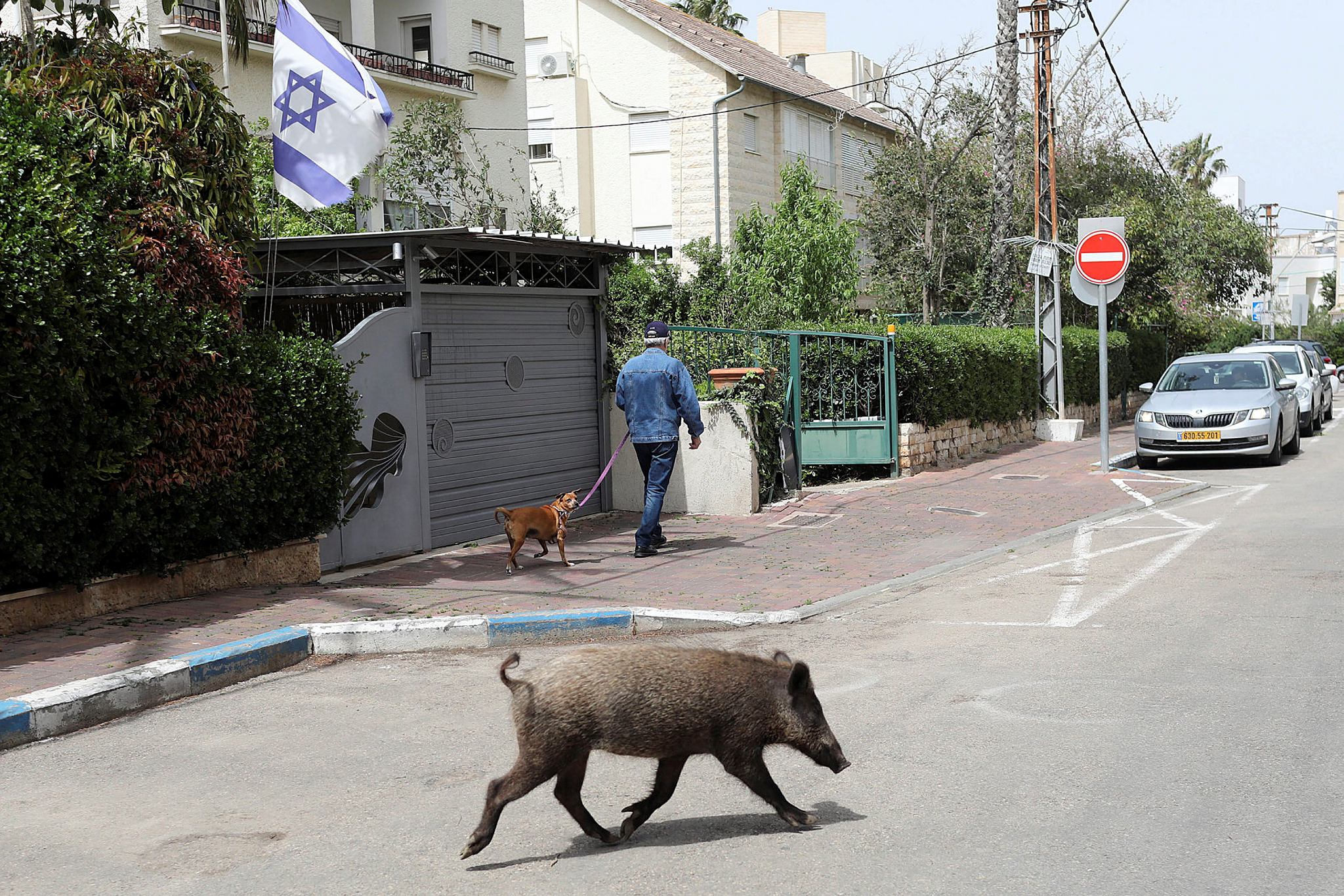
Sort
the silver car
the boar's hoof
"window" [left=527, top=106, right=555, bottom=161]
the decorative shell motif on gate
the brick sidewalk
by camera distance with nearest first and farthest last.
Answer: the boar's hoof
the brick sidewalk
the decorative shell motif on gate
the silver car
"window" [left=527, top=106, right=555, bottom=161]

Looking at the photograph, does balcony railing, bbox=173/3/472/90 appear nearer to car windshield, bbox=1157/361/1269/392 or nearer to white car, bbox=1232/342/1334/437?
car windshield, bbox=1157/361/1269/392

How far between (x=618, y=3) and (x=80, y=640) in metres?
31.5

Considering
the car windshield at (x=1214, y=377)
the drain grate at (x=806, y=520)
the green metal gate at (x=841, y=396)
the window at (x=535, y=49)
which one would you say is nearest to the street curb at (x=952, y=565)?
the drain grate at (x=806, y=520)

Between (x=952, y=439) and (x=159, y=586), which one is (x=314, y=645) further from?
(x=952, y=439)

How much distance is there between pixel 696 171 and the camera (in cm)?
3591

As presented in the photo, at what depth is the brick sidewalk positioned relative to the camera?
25.8ft

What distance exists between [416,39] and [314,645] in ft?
82.0

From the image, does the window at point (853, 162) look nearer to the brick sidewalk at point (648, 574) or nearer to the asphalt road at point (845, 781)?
the brick sidewalk at point (648, 574)

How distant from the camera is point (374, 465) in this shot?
10984mm

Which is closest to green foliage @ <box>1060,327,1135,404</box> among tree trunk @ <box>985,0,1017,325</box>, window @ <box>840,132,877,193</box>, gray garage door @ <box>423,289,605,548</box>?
tree trunk @ <box>985,0,1017,325</box>

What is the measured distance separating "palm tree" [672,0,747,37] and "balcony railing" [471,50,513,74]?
21.8m

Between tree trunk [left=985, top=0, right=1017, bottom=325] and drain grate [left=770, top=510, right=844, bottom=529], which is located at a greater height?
tree trunk [left=985, top=0, right=1017, bottom=325]

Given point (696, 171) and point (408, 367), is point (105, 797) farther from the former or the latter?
point (696, 171)

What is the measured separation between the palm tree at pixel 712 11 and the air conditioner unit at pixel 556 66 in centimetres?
1640
